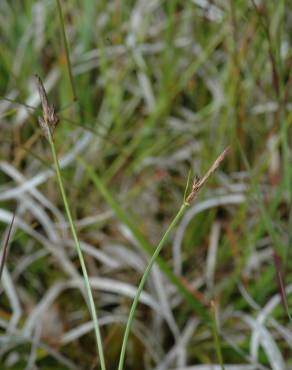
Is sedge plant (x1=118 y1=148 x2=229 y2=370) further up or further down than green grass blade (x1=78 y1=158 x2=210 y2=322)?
further up

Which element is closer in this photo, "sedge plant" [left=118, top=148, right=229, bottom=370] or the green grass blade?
"sedge plant" [left=118, top=148, right=229, bottom=370]

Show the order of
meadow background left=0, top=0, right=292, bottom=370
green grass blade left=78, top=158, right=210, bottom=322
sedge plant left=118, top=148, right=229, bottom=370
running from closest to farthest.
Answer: sedge plant left=118, top=148, right=229, bottom=370 → green grass blade left=78, top=158, right=210, bottom=322 → meadow background left=0, top=0, right=292, bottom=370

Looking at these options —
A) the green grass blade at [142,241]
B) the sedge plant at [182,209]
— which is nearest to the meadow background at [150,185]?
the green grass blade at [142,241]

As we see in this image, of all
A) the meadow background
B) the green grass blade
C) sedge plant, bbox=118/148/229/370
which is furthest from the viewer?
the meadow background

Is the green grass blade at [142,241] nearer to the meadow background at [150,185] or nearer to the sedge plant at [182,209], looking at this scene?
the meadow background at [150,185]

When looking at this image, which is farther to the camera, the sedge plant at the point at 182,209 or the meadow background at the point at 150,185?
the meadow background at the point at 150,185

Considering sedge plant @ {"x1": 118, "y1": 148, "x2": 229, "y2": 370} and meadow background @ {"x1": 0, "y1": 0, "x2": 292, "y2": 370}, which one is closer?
sedge plant @ {"x1": 118, "y1": 148, "x2": 229, "y2": 370}

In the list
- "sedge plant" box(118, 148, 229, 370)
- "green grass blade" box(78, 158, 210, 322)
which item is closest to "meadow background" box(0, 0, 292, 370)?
"green grass blade" box(78, 158, 210, 322)

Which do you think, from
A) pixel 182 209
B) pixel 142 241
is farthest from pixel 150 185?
pixel 182 209

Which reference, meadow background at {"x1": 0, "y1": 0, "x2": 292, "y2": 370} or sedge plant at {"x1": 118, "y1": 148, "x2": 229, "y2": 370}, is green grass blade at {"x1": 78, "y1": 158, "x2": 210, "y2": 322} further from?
sedge plant at {"x1": 118, "y1": 148, "x2": 229, "y2": 370}
